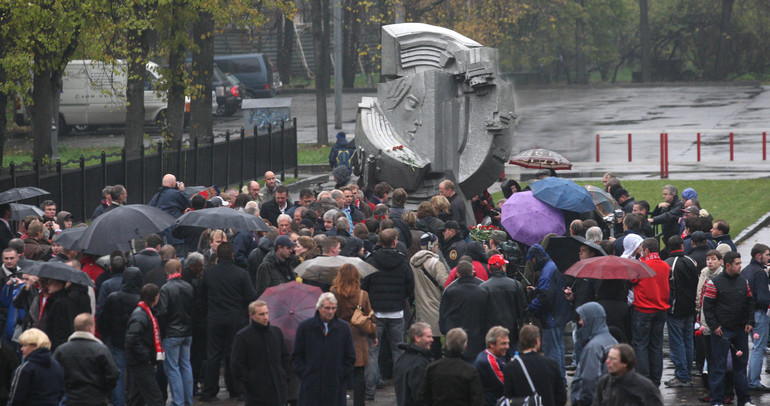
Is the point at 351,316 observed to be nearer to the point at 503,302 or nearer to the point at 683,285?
the point at 503,302

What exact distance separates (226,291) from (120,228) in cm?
157

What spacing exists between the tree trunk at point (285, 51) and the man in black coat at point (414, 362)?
45.7 m

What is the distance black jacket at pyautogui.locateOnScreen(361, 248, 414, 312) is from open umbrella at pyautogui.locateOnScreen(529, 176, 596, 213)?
3750 mm

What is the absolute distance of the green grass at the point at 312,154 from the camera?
30.3 m

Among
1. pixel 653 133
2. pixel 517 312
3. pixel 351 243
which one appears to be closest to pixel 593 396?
pixel 517 312

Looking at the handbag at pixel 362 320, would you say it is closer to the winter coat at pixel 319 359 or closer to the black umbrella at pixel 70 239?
the winter coat at pixel 319 359

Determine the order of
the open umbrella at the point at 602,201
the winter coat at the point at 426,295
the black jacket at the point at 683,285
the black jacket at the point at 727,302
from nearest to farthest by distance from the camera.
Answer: the black jacket at the point at 727,302 < the black jacket at the point at 683,285 < the winter coat at the point at 426,295 < the open umbrella at the point at 602,201

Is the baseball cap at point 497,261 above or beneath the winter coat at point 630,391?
above

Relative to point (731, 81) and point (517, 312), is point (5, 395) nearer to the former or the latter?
point (517, 312)

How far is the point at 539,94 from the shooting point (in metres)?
52.2

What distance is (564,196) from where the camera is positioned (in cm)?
1503

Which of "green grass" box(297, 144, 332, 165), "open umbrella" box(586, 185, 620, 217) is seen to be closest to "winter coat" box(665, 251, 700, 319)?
"open umbrella" box(586, 185, 620, 217)

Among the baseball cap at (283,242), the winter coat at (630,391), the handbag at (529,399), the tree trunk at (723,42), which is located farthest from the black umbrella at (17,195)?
the tree trunk at (723,42)

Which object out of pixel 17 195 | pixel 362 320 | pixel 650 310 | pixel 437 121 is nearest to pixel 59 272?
pixel 362 320
